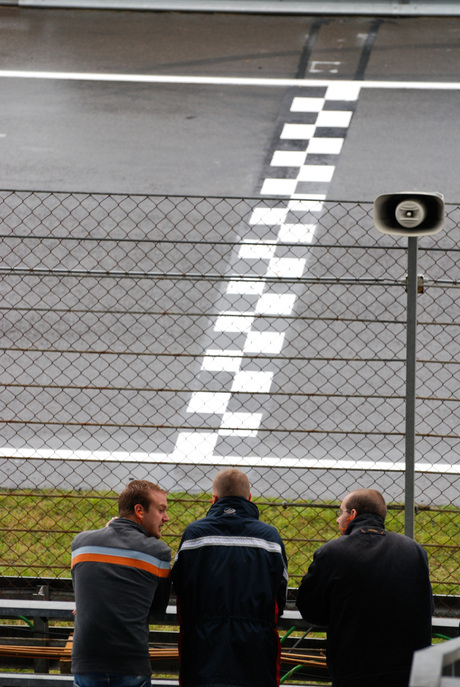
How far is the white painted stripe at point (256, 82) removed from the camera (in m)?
12.9

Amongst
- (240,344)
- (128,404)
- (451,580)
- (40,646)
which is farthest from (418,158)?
(40,646)

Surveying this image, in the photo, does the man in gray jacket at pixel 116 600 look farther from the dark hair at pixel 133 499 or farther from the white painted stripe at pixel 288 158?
the white painted stripe at pixel 288 158

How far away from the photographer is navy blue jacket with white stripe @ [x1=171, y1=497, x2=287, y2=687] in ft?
12.4

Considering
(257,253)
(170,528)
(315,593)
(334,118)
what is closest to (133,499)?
(315,593)

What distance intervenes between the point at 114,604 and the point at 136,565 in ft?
0.59

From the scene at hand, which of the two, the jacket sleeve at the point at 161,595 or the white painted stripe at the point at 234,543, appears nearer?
the white painted stripe at the point at 234,543

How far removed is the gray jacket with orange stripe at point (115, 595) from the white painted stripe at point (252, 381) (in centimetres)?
416

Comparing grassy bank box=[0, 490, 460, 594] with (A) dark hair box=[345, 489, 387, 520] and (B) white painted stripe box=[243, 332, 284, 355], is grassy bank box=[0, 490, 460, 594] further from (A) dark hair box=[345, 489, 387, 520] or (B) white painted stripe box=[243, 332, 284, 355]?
(B) white painted stripe box=[243, 332, 284, 355]

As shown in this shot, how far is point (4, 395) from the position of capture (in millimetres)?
7980

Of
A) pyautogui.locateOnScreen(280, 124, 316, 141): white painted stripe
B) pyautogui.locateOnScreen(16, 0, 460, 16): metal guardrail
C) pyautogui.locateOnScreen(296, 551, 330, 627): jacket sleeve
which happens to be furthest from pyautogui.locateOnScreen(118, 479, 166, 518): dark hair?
pyautogui.locateOnScreen(16, 0, 460, 16): metal guardrail

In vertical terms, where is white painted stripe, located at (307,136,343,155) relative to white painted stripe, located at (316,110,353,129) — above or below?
below

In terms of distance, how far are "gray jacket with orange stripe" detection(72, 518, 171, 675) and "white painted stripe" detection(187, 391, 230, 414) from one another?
3922 millimetres

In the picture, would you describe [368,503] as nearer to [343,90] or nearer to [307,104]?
[307,104]

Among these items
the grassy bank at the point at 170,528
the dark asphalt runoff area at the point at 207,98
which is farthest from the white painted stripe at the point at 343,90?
the grassy bank at the point at 170,528
